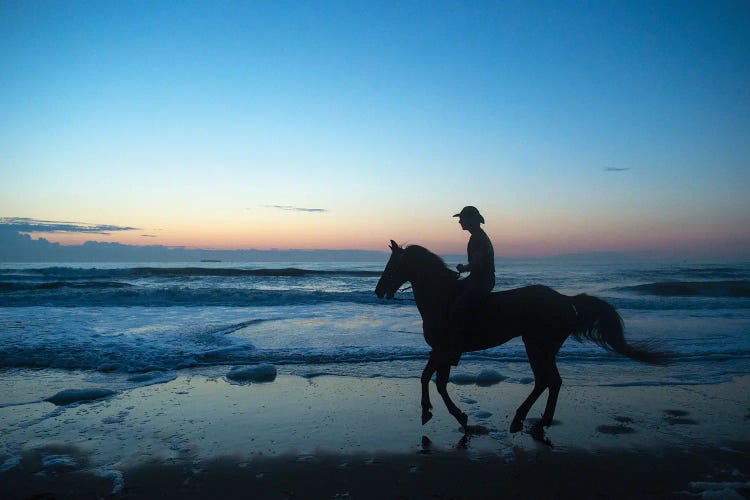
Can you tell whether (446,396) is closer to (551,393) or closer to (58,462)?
(551,393)

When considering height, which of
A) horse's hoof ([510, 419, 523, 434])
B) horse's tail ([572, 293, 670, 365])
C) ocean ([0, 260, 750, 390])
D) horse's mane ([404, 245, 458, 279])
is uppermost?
horse's mane ([404, 245, 458, 279])

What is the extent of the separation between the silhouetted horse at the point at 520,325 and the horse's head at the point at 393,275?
0.11m

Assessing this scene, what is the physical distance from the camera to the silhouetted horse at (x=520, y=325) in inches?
188

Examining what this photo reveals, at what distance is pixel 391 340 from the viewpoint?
10.1 metres

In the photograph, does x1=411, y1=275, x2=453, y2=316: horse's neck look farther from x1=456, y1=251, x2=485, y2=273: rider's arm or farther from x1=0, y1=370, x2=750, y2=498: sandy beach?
x1=0, y1=370, x2=750, y2=498: sandy beach

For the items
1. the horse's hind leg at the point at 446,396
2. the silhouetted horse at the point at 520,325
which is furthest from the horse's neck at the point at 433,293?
the horse's hind leg at the point at 446,396

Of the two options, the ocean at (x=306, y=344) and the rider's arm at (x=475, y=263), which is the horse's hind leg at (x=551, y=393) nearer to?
the rider's arm at (x=475, y=263)

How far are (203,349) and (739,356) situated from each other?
1070 cm

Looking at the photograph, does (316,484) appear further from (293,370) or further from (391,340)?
(391,340)

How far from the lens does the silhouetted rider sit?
4844 mm

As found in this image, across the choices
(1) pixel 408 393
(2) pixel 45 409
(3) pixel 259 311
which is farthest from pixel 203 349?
(3) pixel 259 311

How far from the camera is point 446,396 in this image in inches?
182

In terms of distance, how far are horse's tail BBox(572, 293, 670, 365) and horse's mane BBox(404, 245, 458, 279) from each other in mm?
1567

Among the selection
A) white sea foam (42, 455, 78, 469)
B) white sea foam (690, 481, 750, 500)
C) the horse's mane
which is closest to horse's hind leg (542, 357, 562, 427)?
white sea foam (690, 481, 750, 500)
